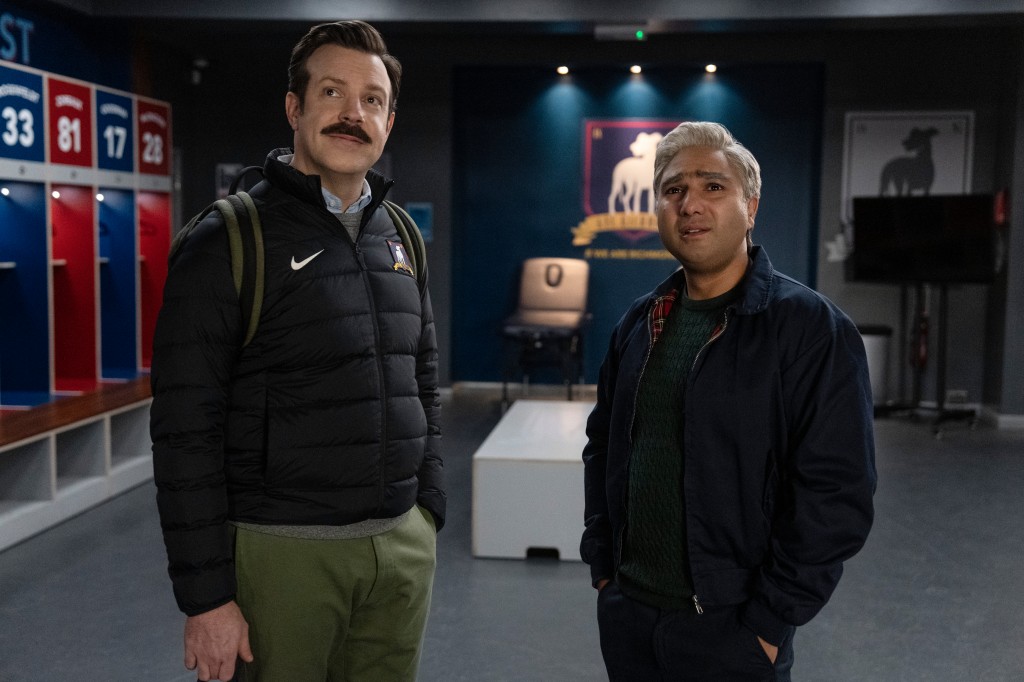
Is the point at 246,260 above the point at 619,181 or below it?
below

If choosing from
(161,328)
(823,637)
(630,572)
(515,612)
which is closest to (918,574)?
(823,637)

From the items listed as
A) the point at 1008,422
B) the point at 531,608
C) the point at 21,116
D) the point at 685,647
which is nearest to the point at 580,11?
the point at 21,116

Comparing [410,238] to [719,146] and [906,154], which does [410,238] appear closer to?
[719,146]

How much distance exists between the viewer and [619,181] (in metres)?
8.75

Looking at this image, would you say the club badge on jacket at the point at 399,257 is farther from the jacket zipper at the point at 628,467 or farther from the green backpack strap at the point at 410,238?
the jacket zipper at the point at 628,467

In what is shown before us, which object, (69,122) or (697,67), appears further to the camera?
(697,67)

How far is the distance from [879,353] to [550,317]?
8.68 feet

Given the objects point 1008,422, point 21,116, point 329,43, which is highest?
point 21,116

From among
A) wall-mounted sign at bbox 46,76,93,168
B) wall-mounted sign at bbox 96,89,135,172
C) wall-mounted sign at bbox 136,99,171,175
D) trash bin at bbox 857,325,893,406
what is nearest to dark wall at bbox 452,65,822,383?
trash bin at bbox 857,325,893,406

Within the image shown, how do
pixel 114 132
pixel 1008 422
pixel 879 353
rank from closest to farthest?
pixel 114 132 → pixel 1008 422 → pixel 879 353

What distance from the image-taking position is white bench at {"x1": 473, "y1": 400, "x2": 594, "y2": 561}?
4.23 m

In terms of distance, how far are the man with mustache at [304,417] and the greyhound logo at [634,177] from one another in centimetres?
704

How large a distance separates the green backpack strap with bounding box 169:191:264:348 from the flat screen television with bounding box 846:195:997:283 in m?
6.68

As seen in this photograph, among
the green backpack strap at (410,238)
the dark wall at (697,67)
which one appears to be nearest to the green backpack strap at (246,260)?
the green backpack strap at (410,238)
